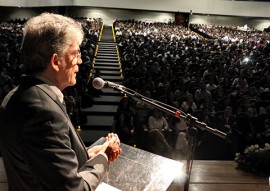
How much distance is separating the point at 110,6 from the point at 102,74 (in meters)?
22.9

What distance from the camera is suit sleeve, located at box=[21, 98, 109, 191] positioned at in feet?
3.74

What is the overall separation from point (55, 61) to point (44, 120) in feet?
0.86

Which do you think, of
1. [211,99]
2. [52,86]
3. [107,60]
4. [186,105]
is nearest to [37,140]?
[52,86]

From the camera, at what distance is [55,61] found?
51.2 inches

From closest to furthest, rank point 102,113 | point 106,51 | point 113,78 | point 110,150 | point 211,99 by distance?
1. point 110,150
2. point 211,99
3. point 102,113
4. point 113,78
5. point 106,51

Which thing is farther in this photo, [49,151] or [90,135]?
[90,135]

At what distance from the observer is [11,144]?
121 centimetres

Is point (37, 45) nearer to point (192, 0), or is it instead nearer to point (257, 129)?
point (257, 129)

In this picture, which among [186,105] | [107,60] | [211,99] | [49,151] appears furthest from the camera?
[107,60]

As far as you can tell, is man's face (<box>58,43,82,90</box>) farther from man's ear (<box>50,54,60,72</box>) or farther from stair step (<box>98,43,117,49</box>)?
stair step (<box>98,43,117,49</box>)

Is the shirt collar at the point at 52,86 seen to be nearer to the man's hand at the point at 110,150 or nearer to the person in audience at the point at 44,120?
the person in audience at the point at 44,120

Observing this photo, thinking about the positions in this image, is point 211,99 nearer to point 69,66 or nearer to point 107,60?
point 69,66

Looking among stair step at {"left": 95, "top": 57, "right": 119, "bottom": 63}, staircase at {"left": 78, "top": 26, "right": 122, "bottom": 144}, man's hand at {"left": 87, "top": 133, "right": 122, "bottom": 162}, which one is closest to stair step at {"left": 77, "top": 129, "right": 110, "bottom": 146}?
staircase at {"left": 78, "top": 26, "right": 122, "bottom": 144}

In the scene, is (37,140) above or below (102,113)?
above
